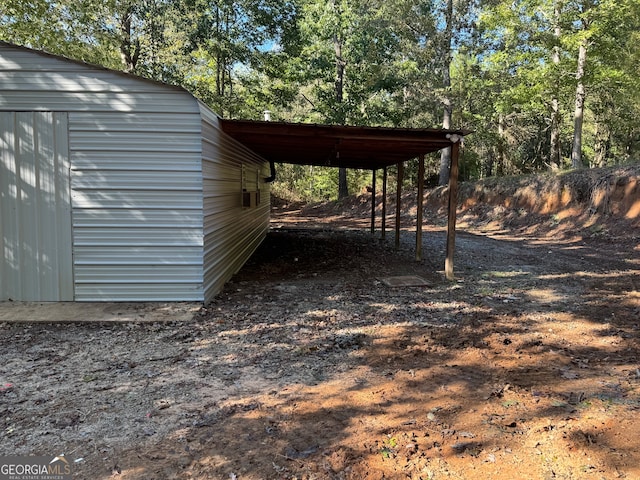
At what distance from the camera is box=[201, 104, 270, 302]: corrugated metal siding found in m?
5.71

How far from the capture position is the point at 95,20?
15312 mm

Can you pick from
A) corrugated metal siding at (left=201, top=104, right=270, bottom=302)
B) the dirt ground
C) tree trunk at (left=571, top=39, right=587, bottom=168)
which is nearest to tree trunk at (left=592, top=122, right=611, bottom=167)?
tree trunk at (left=571, top=39, right=587, bottom=168)

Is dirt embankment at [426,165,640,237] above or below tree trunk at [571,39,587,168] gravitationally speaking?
below

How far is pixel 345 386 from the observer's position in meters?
3.27

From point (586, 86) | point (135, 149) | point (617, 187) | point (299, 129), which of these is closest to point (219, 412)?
point (135, 149)

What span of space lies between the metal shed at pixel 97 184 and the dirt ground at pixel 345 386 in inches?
35.8

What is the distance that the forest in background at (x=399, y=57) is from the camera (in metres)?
14.8

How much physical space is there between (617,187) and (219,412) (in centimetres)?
1397

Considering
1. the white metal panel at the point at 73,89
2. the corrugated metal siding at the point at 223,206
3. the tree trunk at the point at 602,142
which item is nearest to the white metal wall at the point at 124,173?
the white metal panel at the point at 73,89

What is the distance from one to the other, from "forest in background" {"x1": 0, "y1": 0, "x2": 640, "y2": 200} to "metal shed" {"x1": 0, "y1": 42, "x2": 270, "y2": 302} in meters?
10.4

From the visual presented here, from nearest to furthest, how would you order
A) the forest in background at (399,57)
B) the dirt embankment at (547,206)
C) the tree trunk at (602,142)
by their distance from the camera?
1. the dirt embankment at (547,206)
2. the forest in background at (399,57)
3. the tree trunk at (602,142)

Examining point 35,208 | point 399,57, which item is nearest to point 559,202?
point 399,57

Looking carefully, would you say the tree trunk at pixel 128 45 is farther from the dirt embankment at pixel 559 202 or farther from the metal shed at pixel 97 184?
the dirt embankment at pixel 559 202

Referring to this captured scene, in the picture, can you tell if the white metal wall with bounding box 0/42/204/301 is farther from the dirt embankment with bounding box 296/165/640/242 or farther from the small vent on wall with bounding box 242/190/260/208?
the dirt embankment with bounding box 296/165/640/242
